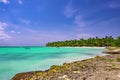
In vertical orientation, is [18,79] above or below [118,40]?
below

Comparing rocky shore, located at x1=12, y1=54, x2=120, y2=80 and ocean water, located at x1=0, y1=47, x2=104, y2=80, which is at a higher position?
rocky shore, located at x1=12, y1=54, x2=120, y2=80

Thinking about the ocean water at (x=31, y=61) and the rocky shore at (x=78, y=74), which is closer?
the rocky shore at (x=78, y=74)

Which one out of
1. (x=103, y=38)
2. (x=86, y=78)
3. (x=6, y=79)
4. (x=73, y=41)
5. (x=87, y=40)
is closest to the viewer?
(x=86, y=78)

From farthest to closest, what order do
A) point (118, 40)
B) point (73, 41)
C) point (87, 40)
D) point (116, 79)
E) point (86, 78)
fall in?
1. point (73, 41)
2. point (87, 40)
3. point (118, 40)
4. point (86, 78)
5. point (116, 79)

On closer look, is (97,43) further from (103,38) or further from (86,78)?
(86,78)

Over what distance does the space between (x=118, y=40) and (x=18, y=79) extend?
66585mm

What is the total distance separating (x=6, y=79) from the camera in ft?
49.9

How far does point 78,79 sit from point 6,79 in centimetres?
748

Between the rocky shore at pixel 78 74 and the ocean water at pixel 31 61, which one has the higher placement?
the rocky shore at pixel 78 74

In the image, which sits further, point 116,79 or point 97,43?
point 97,43

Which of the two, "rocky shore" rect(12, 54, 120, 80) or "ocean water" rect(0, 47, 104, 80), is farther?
"ocean water" rect(0, 47, 104, 80)

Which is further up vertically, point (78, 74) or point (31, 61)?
point (78, 74)

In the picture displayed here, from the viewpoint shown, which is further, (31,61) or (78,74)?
(31,61)

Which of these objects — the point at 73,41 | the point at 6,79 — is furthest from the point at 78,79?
the point at 73,41
